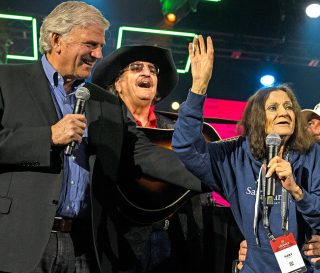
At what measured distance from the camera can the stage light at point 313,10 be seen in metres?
9.58

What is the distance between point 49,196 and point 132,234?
0.81 meters

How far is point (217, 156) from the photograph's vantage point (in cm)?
328

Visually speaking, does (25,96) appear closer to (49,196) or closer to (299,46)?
(49,196)

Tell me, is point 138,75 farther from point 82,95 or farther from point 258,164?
point 82,95

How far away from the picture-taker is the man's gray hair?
9.96 feet

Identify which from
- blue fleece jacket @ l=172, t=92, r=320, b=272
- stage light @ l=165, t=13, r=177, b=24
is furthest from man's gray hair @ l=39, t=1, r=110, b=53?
stage light @ l=165, t=13, r=177, b=24

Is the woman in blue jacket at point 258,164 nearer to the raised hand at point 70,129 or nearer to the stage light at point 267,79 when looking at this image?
the raised hand at point 70,129

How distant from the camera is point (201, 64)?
9.60ft

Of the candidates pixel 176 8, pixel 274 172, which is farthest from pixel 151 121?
pixel 176 8

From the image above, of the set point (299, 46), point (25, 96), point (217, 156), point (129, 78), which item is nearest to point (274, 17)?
point (299, 46)

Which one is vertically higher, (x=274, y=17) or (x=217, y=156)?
(x=274, y=17)

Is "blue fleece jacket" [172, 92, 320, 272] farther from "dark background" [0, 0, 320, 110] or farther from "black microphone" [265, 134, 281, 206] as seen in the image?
"dark background" [0, 0, 320, 110]

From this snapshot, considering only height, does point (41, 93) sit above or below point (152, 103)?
below

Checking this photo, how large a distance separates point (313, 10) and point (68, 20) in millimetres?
7602
